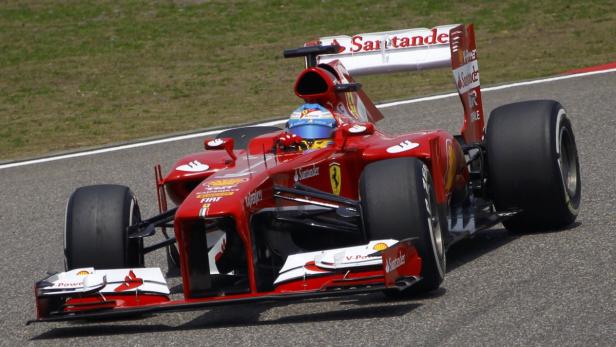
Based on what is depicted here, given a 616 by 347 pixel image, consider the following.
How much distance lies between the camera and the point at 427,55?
1007 cm

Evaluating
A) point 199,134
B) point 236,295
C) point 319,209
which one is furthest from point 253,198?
point 199,134

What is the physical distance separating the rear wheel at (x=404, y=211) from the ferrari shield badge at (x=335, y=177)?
0.83 meters

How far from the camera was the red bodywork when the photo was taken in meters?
6.50

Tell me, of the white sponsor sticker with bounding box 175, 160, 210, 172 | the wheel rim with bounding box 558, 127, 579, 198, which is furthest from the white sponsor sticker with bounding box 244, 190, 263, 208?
the wheel rim with bounding box 558, 127, 579, 198

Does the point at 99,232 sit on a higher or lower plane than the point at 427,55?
lower

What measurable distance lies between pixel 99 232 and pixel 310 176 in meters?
1.35

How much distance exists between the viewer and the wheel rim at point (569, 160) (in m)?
8.77

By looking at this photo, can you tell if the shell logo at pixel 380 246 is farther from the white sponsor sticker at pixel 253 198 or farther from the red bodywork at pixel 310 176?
the white sponsor sticker at pixel 253 198

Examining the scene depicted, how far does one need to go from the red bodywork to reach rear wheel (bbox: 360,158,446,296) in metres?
0.13

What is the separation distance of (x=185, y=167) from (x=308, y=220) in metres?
1.14

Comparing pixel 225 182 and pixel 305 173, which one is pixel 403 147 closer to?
pixel 305 173

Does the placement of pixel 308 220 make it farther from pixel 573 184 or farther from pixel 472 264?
pixel 573 184

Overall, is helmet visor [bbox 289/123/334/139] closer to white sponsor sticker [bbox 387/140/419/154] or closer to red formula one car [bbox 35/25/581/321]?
red formula one car [bbox 35/25/581/321]

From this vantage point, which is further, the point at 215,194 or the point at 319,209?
the point at 319,209
